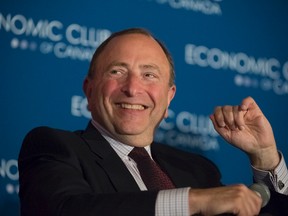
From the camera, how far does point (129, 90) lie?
2633mm

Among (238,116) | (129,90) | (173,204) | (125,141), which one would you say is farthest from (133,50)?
(173,204)

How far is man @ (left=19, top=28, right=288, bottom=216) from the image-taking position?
2225 millimetres

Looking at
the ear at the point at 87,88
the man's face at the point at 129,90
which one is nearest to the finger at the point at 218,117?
the man's face at the point at 129,90

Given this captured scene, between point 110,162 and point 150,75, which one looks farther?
point 150,75

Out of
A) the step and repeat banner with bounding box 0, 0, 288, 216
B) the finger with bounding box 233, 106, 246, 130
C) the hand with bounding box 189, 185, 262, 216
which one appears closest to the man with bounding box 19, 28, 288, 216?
the finger with bounding box 233, 106, 246, 130

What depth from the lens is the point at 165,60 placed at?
9.19ft

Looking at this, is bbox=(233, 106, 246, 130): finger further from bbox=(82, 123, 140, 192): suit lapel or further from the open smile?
bbox=(82, 123, 140, 192): suit lapel

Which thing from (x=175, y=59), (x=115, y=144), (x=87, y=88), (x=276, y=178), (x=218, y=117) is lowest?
(x=276, y=178)

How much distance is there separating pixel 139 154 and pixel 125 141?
0.07 meters

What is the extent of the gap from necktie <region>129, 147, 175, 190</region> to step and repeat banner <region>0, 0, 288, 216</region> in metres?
0.46

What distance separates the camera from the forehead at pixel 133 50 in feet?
8.83

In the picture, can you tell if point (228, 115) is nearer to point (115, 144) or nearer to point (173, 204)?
point (115, 144)

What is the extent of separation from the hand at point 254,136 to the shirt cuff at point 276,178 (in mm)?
23

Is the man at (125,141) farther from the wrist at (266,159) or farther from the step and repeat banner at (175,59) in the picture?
the step and repeat banner at (175,59)
